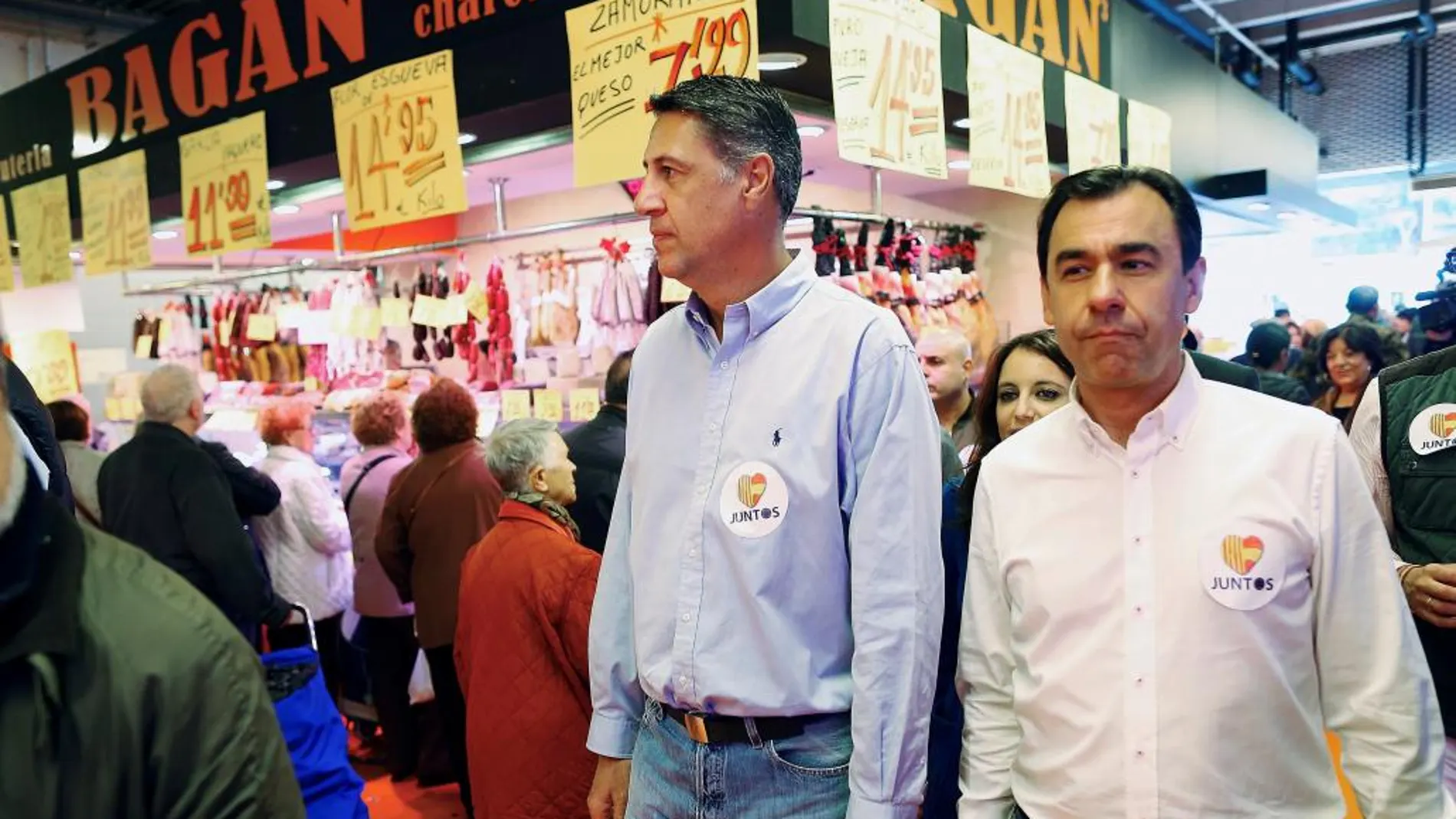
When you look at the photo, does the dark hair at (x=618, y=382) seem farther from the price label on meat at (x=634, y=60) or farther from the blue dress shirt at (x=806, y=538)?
the blue dress shirt at (x=806, y=538)

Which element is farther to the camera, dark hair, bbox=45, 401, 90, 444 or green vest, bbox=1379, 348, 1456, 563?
dark hair, bbox=45, 401, 90, 444

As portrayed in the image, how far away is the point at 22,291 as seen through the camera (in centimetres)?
627

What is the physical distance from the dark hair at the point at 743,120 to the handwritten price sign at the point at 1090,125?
9.40 feet

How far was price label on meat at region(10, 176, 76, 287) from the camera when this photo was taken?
18.3ft

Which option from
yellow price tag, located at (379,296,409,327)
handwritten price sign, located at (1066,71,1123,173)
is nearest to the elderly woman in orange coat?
handwritten price sign, located at (1066,71,1123,173)

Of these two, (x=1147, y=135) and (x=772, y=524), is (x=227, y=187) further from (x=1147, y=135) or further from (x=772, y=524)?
(x=1147, y=135)

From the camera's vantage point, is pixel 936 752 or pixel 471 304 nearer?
pixel 936 752

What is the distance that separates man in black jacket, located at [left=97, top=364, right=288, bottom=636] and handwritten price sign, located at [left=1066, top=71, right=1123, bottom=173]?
364 centimetres

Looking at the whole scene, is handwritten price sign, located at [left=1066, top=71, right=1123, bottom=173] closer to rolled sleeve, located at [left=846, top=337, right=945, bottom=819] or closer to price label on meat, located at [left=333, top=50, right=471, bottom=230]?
price label on meat, located at [left=333, top=50, right=471, bottom=230]

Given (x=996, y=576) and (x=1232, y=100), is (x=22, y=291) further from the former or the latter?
(x=1232, y=100)

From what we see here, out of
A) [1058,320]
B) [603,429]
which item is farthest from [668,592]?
[603,429]

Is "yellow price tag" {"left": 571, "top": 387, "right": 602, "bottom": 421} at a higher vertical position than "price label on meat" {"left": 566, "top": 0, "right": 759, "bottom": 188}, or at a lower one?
lower

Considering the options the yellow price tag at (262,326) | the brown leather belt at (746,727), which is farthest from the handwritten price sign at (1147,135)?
the yellow price tag at (262,326)

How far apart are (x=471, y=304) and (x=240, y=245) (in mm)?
1136
